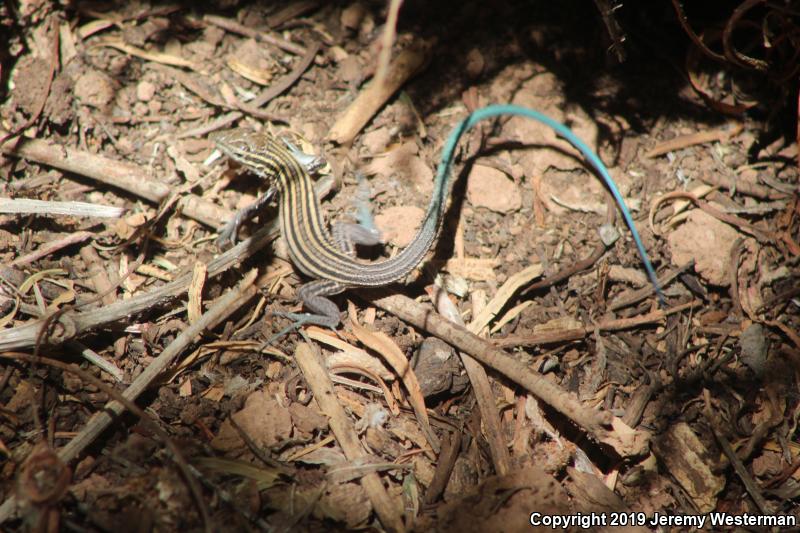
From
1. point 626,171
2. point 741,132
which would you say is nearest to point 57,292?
point 626,171

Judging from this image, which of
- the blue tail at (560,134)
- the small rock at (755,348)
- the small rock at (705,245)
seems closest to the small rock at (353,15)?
the blue tail at (560,134)

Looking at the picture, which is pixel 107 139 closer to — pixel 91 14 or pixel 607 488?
pixel 91 14

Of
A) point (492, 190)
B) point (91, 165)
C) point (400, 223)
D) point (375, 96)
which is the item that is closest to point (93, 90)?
point (91, 165)

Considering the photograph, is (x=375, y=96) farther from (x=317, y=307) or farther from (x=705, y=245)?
(x=705, y=245)

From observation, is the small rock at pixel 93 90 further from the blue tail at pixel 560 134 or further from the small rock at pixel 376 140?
the blue tail at pixel 560 134

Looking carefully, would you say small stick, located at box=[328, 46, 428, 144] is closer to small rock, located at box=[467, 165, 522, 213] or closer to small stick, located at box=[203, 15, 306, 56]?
small stick, located at box=[203, 15, 306, 56]

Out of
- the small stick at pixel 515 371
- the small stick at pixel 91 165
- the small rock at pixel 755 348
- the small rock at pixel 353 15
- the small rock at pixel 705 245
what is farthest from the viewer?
the small rock at pixel 353 15

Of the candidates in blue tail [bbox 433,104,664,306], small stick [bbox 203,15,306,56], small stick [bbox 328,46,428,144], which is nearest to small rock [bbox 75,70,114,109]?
small stick [bbox 203,15,306,56]
